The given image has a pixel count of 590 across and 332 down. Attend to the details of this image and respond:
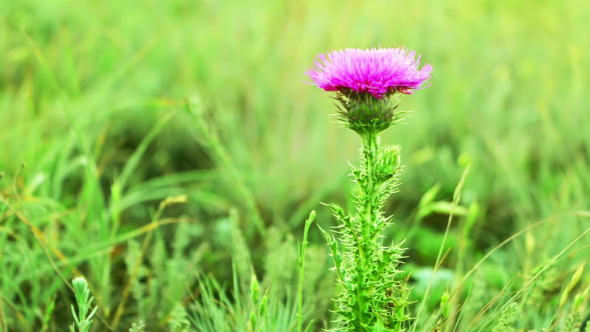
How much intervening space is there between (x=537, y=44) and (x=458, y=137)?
1.57m

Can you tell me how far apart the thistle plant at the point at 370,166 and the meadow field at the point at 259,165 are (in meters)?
0.20

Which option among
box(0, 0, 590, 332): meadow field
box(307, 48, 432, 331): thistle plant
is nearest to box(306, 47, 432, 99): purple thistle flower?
box(307, 48, 432, 331): thistle plant

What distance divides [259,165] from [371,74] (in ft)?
5.34

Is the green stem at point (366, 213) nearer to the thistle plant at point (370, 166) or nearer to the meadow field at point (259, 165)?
the thistle plant at point (370, 166)

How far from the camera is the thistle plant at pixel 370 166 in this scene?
1000 millimetres

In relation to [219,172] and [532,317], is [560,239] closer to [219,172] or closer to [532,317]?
[532,317]

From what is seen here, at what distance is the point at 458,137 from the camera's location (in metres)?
2.97

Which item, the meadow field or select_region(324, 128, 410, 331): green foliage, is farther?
the meadow field

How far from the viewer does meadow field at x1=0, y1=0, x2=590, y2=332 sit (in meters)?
1.55

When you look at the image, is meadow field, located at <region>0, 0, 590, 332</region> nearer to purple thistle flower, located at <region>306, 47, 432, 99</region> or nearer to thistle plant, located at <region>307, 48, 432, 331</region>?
thistle plant, located at <region>307, 48, 432, 331</region>

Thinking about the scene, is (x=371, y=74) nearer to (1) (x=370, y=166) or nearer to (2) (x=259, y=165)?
(1) (x=370, y=166)

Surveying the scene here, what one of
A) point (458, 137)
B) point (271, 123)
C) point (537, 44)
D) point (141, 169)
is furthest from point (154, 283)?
point (537, 44)

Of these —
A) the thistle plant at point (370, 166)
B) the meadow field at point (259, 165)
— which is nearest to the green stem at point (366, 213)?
the thistle plant at point (370, 166)

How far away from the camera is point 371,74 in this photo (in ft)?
3.28
